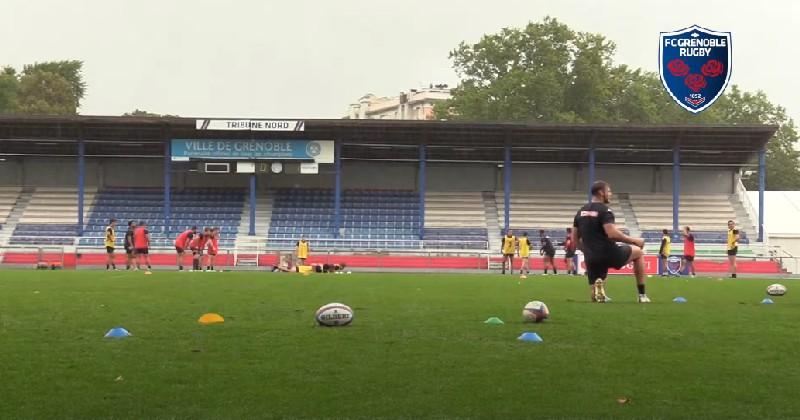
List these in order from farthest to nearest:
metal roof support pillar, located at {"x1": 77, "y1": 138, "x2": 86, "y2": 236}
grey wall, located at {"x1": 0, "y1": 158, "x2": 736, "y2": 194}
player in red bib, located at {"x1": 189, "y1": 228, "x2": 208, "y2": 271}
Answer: grey wall, located at {"x1": 0, "y1": 158, "x2": 736, "y2": 194} < metal roof support pillar, located at {"x1": 77, "y1": 138, "x2": 86, "y2": 236} < player in red bib, located at {"x1": 189, "y1": 228, "x2": 208, "y2": 271}

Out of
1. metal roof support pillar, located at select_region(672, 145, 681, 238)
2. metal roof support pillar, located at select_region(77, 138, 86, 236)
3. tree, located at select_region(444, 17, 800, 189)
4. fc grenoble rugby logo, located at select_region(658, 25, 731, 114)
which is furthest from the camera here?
tree, located at select_region(444, 17, 800, 189)

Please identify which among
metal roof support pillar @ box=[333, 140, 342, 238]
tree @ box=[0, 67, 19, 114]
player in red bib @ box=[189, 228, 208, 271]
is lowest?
player in red bib @ box=[189, 228, 208, 271]

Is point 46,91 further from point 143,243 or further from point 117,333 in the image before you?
point 117,333

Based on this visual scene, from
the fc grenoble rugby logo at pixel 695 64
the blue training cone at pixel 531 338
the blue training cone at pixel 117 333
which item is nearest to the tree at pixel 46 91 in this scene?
the fc grenoble rugby logo at pixel 695 64

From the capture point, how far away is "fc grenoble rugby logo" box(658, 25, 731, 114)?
18.4 meters

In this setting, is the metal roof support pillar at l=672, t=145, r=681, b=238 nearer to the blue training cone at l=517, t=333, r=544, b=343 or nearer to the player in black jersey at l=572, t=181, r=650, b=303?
the player in black jersey at l=572, t=181, r=650, b=303

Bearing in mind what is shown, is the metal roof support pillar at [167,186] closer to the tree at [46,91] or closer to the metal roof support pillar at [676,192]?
the metal roof support pillar at [676,192]

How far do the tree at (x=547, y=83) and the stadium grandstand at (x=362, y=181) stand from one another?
22639 mm

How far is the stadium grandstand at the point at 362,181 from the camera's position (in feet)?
152

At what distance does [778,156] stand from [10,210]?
226ft

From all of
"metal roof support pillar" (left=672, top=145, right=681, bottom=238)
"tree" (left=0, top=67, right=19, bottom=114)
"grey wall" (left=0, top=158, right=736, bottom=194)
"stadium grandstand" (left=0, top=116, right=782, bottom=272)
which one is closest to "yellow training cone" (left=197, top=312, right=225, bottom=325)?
"stadium grandstand" (left=0, top=116, right=782, bottom=272)

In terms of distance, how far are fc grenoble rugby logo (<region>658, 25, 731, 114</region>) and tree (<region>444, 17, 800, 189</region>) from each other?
54.6 metres

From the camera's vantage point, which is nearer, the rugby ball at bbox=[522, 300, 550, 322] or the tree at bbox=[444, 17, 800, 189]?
the rugby ball at bbox=[522, 300, 550, 322]

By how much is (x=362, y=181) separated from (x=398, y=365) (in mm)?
45398
